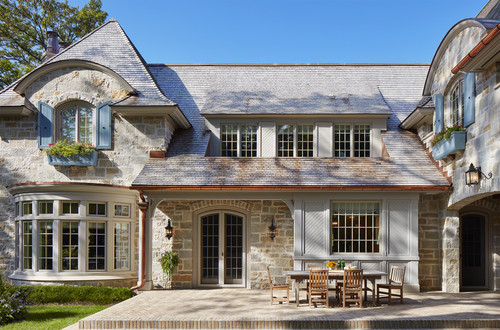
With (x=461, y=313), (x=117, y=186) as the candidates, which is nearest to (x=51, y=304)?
(x=117, y=186)

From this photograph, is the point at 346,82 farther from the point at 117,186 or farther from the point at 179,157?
the point at 117,186

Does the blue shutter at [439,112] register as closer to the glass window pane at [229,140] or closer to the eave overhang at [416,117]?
the eave overhang at [416,117]

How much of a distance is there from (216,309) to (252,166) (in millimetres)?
4669

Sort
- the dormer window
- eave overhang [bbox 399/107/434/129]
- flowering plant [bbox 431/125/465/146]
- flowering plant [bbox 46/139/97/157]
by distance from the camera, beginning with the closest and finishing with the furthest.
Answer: flowering plant [bbox 431/125/465/146] → eave overhang [bbox 399/107/434/129] → flowering plant [bbox 46/139/97/157] → the dormer window

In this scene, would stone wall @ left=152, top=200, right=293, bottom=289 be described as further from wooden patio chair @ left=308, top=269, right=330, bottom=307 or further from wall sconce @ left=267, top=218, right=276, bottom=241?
wooden patio chair @ left=308, top=269, right=330, bottom=307

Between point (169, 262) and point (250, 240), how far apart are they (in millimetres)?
2294

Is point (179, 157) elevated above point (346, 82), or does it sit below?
below

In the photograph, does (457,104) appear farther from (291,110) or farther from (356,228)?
(291,110)

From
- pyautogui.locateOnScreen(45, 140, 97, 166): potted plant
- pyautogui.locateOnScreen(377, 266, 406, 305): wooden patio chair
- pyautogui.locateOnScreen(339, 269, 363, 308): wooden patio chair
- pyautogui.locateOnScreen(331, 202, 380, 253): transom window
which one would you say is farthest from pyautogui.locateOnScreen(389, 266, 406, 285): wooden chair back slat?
pyautogui.locateOnScreen(45, 140, 97, 166): potted plant

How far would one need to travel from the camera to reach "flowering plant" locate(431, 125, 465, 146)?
34.2ft

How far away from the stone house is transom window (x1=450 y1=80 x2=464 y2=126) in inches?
2.5

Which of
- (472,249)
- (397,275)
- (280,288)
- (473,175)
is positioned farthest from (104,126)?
(472,249)

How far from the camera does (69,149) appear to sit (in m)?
12.4

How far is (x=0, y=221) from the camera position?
42.1 feet
